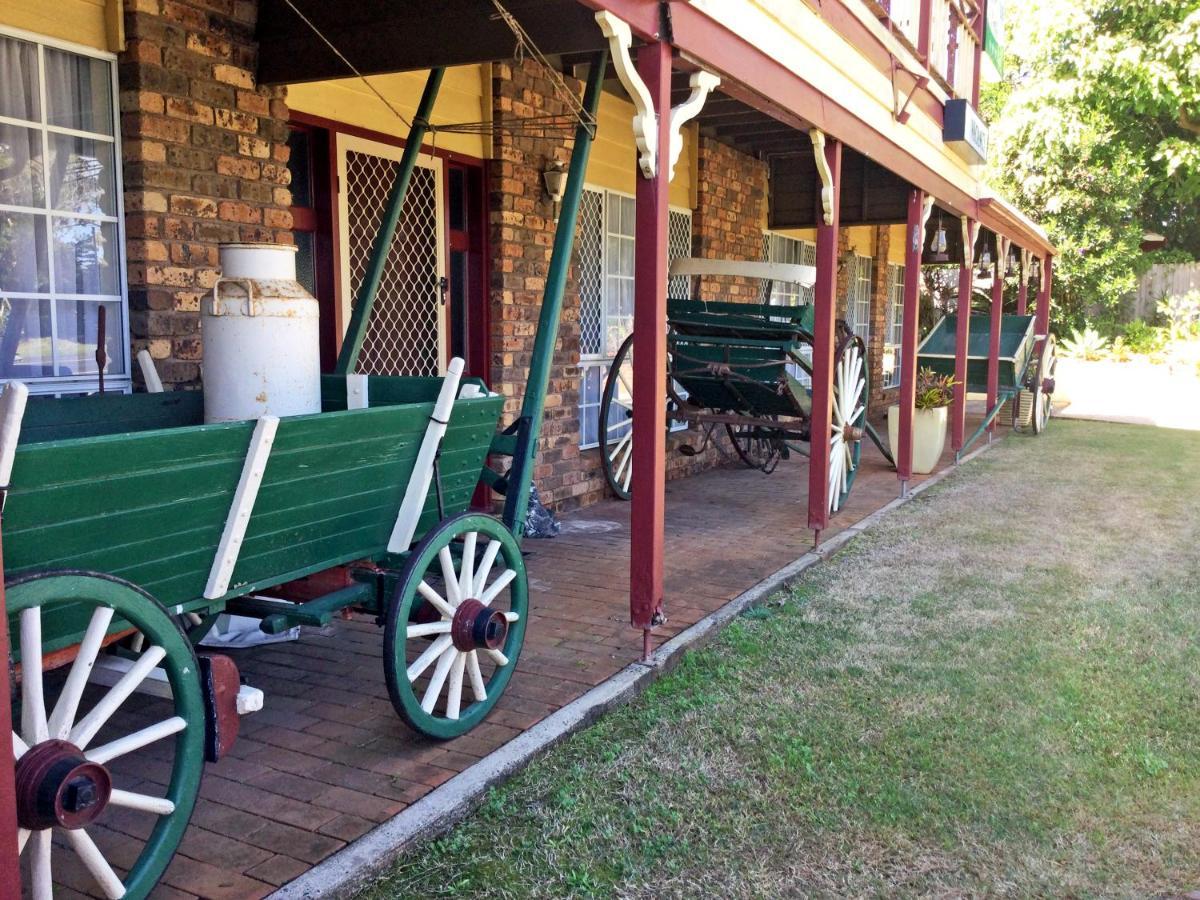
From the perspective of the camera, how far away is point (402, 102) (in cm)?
539

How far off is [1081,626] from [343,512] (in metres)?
3.53

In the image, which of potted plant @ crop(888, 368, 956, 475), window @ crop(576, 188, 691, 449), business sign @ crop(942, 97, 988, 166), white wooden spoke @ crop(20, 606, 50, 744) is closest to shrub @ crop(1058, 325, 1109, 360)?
potted plant @ crop(888, 368, 956, 475)

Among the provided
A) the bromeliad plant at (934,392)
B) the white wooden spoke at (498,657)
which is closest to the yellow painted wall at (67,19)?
the white wooden spoke at (498,657)

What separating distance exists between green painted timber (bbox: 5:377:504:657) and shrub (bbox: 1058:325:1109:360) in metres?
18.3

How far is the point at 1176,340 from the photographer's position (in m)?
18.7

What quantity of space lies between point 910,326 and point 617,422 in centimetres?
237

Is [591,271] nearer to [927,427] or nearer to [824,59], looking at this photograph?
[824,59]

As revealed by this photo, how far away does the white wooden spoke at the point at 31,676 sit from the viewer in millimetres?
1906

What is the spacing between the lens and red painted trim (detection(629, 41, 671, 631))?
373cm

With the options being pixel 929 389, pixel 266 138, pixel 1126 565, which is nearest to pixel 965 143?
pixel 929 389

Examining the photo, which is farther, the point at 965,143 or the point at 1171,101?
the point at 1171,101

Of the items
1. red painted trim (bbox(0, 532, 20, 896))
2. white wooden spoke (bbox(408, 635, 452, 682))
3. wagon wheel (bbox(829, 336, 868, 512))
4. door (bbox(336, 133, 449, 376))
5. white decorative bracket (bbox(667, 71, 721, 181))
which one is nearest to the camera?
red painted trim (bbox(0, 532, 20, 896))

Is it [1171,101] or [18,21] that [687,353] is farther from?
[1171,101]

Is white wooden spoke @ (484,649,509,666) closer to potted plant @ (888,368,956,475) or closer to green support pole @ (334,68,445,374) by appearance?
green support pole @ (334,68,445,374)
